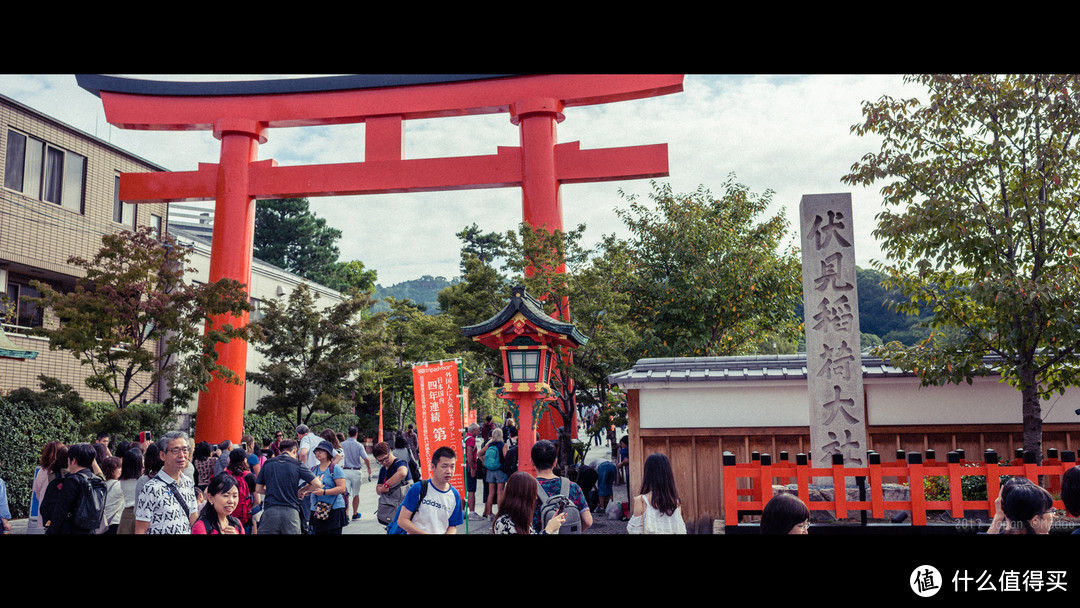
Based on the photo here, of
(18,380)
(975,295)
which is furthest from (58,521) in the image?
(18,380)

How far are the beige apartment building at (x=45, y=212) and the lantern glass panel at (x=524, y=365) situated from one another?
11.8 meters

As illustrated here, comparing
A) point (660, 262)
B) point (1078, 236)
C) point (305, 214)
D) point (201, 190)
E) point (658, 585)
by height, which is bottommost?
point (658, 585)

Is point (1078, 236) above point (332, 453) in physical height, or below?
above

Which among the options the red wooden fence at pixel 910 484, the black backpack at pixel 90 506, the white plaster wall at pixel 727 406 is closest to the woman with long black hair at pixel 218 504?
the black backpack at pixel 90 506

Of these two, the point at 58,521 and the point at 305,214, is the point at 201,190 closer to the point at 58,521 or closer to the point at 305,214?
the point at 58,521

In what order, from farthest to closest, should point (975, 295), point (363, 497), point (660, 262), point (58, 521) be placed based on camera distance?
point (660, 262)
point (363, 497)
point (975, 295)
point (58, 521)

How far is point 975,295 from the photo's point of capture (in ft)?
26.6

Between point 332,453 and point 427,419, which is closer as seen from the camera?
point 332,453

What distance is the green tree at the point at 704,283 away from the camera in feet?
60.7

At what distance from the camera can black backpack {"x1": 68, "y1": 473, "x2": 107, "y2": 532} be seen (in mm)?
5523

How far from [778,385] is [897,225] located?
8.84 feet

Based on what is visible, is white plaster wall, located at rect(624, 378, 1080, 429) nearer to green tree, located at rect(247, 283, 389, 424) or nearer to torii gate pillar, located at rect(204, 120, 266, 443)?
torii gate pillar, located at rect(204, 120, 266, 443)

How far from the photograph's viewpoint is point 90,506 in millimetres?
5582

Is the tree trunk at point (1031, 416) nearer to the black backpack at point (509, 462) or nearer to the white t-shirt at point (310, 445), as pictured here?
the black backpack at point (509, 462)
